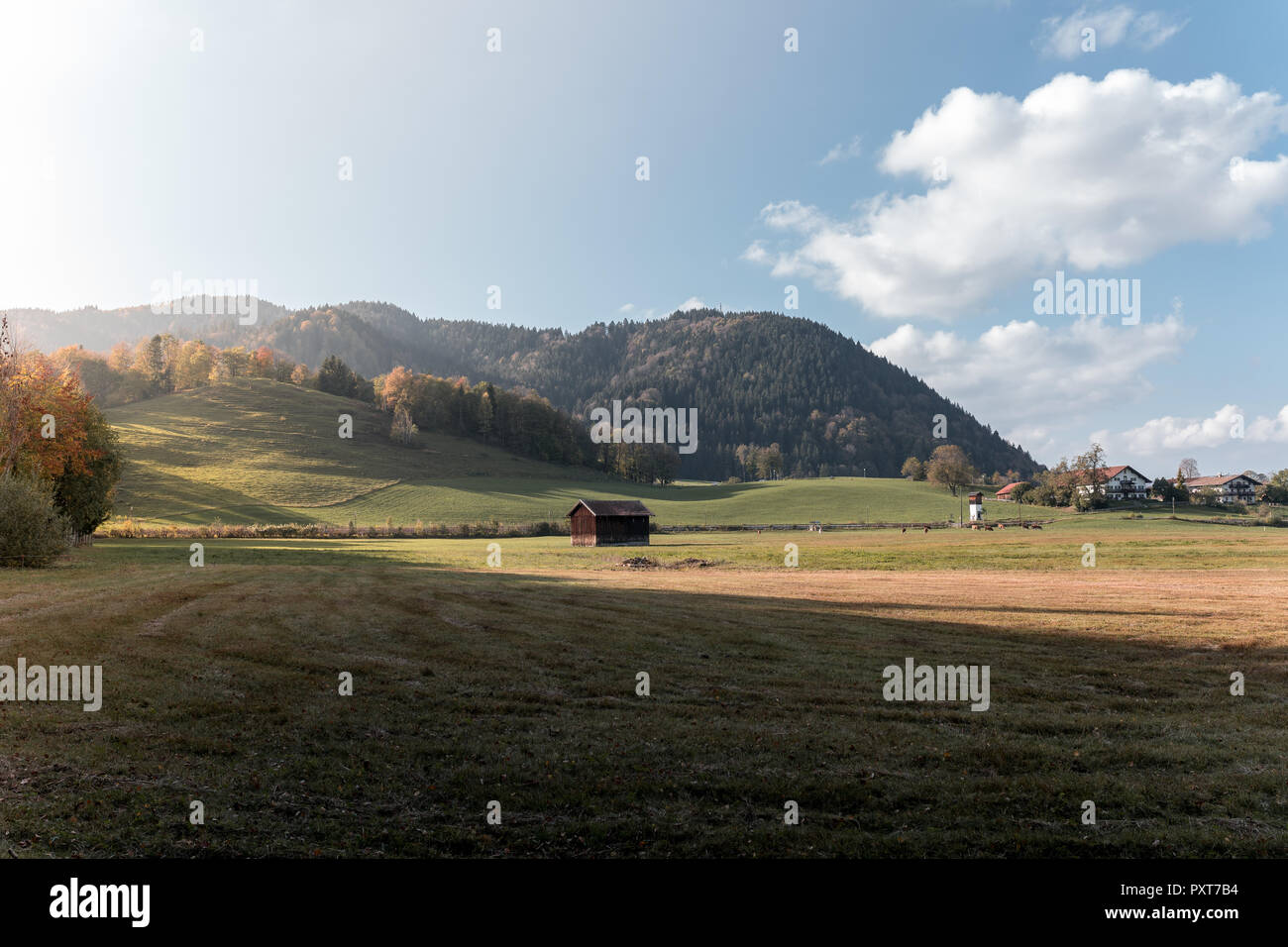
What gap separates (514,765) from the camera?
9.66m

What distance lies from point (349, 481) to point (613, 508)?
55950mm

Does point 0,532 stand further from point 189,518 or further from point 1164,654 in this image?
point 189,518

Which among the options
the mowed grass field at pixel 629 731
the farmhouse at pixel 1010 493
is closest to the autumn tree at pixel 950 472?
the farmhouse at pixel 1010 493

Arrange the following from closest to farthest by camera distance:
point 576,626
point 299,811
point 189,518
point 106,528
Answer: point 299,811, point 576,626, point 106,528, point 189,518

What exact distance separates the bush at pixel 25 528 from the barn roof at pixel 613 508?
2077 inches

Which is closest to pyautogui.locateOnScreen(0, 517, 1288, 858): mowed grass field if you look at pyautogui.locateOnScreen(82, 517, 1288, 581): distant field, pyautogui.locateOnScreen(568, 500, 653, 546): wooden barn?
pyautogui.locateOnScreen(82, 517, 1288, 581): distant field

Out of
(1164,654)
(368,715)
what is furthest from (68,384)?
(1164,654)

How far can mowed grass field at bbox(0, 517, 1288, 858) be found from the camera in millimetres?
7699

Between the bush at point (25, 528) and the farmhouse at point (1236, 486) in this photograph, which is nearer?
the bush at point (25, 528)

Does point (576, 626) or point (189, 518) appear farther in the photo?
point (189, 518)

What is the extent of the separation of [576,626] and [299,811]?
13.1 meters

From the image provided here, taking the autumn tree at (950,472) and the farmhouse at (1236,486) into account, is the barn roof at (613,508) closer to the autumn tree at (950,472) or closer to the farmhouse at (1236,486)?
the autumn tree at (950,472)

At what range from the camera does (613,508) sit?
84000 millimetres

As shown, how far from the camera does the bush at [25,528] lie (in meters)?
33.0
